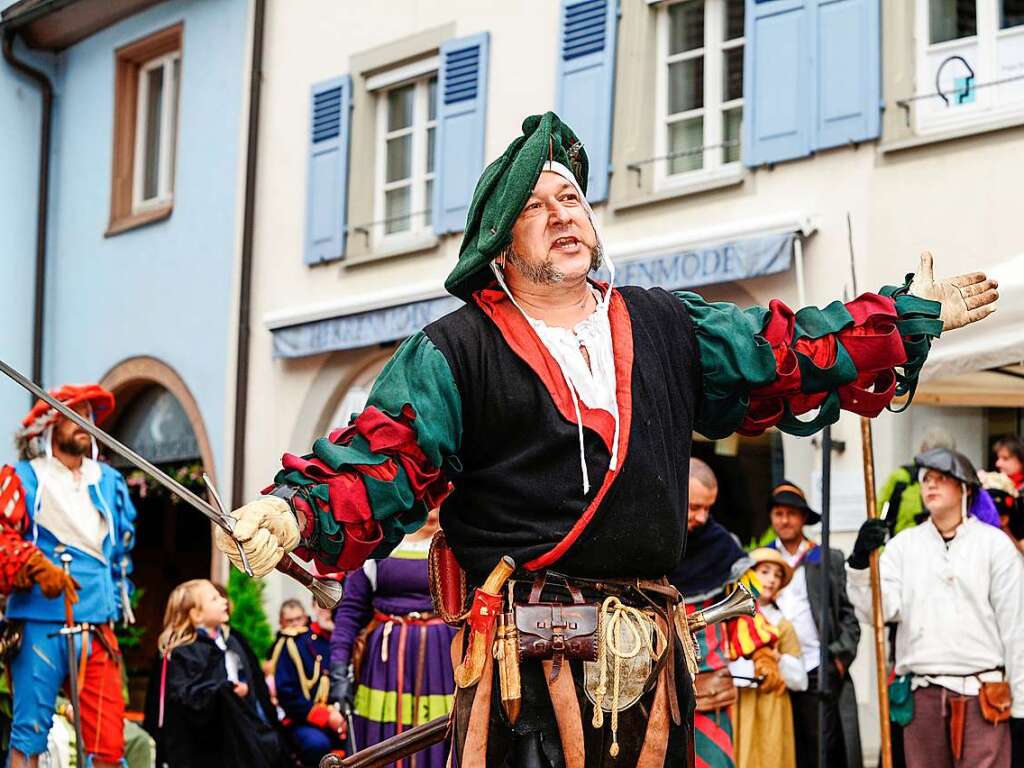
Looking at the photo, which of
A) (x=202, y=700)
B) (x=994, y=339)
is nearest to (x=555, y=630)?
(x=994, y=339)

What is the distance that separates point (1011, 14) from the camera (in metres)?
10.6

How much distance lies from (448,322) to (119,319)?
13874 millimetres

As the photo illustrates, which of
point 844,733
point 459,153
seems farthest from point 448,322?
point 459,153

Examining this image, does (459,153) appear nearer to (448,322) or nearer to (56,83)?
(56,83)

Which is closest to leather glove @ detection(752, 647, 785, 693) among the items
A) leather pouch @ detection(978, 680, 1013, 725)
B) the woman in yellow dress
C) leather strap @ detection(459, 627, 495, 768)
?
the woman in yellow dress

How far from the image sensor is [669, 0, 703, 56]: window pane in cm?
1255

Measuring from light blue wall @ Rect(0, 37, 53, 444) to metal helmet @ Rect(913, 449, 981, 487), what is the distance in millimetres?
12223

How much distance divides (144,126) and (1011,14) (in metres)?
9.66

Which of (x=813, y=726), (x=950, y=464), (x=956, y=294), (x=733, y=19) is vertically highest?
(x=733, y=19)

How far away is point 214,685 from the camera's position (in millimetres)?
9008

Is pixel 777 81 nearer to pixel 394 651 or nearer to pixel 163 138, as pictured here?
pixel 394 651

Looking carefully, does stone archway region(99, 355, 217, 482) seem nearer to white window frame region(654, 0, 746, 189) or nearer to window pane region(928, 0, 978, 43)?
white window frame region(654, 0, 746, 189)

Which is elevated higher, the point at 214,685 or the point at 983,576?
the point at 983,576

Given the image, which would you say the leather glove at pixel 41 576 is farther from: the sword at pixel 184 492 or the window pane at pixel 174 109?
the window pane at pixel 174 109
